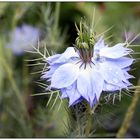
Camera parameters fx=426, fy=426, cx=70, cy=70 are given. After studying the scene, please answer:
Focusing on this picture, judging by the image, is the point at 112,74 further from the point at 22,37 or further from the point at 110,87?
the point at 22,37

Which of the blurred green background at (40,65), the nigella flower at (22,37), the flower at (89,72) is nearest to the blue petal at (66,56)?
the flower at (89,72)

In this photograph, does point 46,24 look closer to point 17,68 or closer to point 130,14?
point 17,68

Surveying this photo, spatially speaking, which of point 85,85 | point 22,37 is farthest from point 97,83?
point 22,37

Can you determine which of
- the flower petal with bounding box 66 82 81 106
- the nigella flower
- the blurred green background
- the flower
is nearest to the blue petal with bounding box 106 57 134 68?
the flower

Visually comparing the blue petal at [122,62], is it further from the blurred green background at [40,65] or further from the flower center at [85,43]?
the blurred green background at [40,65]

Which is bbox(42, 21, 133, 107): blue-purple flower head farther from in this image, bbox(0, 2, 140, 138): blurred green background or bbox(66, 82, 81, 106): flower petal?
bbox(0, 2, 140, 138): blurred green background

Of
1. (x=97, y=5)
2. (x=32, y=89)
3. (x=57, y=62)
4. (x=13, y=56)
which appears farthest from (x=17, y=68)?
(x=57, y=62)

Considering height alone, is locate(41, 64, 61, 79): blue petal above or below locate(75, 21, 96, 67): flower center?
below
